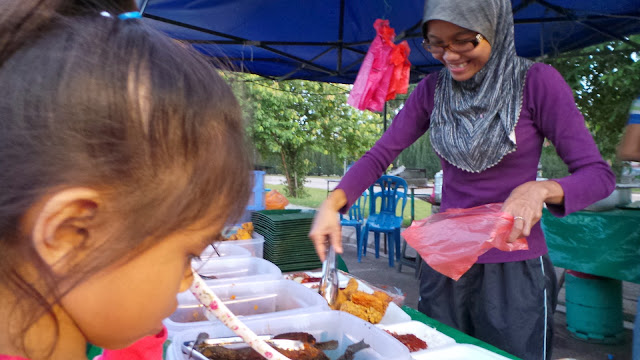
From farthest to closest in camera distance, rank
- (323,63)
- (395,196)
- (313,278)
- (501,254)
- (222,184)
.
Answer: (395,196) < (323,63) < (313,278) < (501,254) < (222,184)

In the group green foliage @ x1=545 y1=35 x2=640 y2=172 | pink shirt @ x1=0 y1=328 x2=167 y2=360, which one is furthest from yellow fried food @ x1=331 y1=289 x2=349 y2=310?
green foliage @ x1=545 y1=35 x2=640 y2=172

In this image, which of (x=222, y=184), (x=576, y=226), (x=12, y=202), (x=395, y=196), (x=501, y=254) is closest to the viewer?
(x=12, y=202)

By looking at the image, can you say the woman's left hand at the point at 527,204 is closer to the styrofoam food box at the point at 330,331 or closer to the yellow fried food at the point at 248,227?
the styrofoam food box at the point at 330,331

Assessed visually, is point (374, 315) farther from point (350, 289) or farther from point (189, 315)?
point (189, 315)

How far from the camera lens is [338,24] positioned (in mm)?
4047

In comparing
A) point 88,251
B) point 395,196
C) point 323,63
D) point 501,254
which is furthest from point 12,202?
point 395,196

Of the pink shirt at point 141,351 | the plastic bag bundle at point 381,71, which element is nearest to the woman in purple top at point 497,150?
the pink shirt at point 141,351

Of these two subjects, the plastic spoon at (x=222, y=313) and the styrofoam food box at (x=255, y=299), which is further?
the styrofoam food box at (x=255, y=299)

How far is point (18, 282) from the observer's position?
424mm

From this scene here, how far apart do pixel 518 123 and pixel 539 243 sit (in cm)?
38

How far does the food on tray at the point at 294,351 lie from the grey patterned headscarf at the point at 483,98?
0.69 meters

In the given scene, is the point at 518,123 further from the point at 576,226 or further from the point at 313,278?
the point at 576,226

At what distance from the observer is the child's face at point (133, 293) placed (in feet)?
1.45

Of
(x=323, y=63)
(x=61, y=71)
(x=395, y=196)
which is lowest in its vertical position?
(x=395, y=196)
